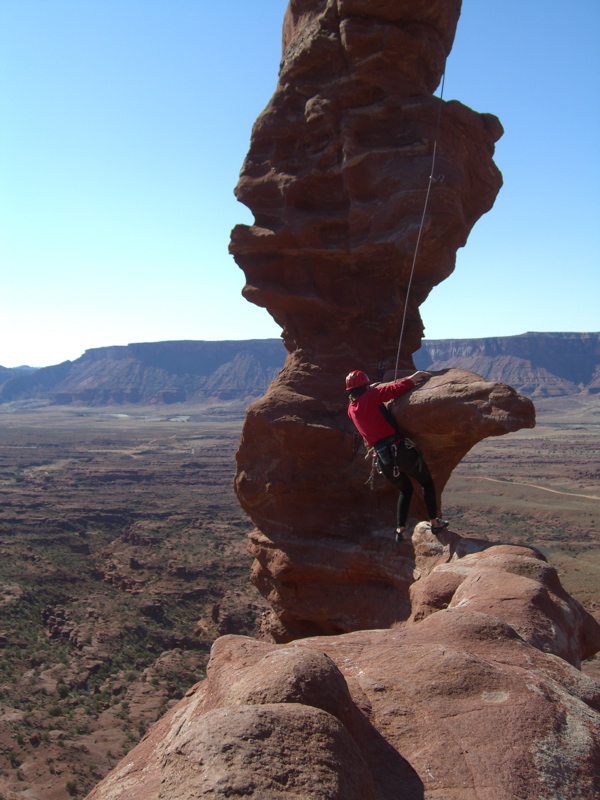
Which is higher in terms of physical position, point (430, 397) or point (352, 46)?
point (352, 46)

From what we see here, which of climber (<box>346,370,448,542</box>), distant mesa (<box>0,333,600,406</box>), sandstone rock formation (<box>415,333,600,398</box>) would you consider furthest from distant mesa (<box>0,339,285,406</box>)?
climber (<box>346,370,448,542</box>)

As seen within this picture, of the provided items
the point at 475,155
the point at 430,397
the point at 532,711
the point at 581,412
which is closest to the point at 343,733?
the point at 532,711

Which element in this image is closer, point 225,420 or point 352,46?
point 352,46

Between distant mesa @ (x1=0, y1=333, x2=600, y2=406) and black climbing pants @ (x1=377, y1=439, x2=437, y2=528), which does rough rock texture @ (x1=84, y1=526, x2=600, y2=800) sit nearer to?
black climbing pants @ (x1=377, y1=439, x2=437, y2=528)

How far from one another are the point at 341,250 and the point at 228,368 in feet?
538

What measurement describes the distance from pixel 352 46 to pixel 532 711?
9.96 m

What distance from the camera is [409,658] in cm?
465

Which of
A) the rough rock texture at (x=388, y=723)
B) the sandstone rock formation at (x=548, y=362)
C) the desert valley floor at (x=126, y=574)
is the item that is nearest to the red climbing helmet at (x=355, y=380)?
the rough rock texture at (x=388, y=723)

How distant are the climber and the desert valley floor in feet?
31.8

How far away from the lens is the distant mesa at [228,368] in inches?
5650

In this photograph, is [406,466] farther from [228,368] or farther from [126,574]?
[228,368]

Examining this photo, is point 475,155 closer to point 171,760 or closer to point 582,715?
point 582,715

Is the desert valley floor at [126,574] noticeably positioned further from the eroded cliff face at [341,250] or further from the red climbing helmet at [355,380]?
the red climbing helmet at [355,380]

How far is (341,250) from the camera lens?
11195 mm
